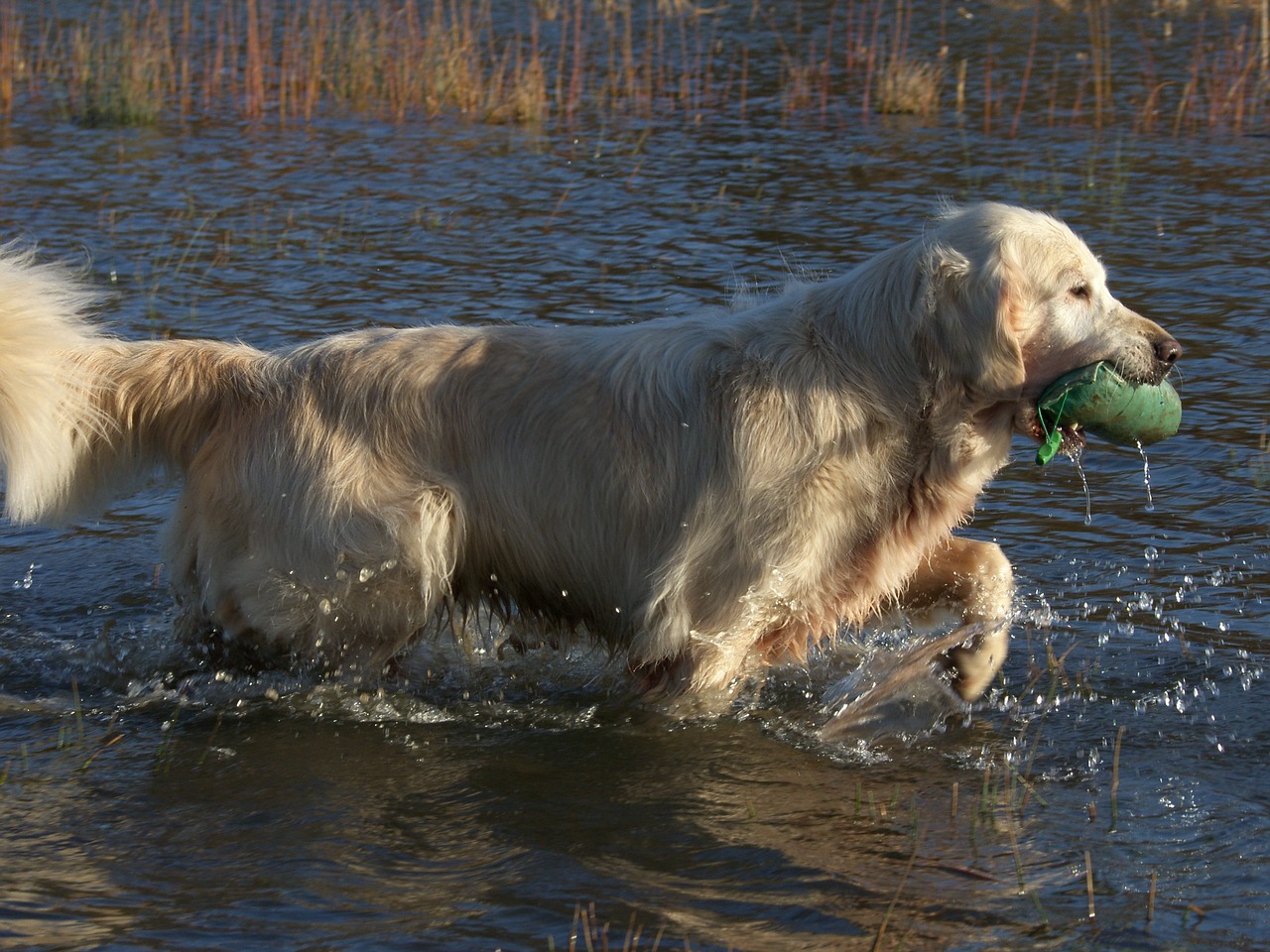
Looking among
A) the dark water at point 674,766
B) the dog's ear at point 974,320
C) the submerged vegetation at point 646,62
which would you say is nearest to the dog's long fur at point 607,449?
the dog's ear at point 974,320

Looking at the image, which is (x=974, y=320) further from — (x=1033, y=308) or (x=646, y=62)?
(x=646, y=62)

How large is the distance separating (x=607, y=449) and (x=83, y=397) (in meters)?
1.81

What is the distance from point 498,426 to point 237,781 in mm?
1484

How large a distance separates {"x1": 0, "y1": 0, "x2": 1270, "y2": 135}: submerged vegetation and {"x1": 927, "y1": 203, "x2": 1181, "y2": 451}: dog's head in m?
9.66

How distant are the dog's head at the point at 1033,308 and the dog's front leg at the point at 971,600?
620 millimetres

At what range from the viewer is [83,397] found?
5.38 metres

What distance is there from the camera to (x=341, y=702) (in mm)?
5797

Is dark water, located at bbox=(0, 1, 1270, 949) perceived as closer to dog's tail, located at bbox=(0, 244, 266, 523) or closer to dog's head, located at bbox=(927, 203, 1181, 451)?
dog's tail, located at bbox=(0, 244, 266, 523)

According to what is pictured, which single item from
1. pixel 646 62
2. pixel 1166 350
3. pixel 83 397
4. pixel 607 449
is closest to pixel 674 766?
pixel 607 449

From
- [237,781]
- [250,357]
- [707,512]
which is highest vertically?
[250,357]

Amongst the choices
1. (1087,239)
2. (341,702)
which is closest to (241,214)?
(1087,239)

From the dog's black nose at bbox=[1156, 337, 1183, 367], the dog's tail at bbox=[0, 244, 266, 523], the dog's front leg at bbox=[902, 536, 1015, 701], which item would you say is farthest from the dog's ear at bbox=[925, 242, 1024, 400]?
the dog's tail at bbox=[0, 244, 266, 523]

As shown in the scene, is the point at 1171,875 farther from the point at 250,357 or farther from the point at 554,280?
the point at 554,280

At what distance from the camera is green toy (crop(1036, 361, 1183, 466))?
5.17 metres
